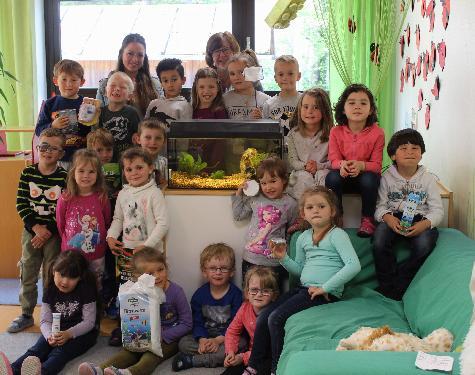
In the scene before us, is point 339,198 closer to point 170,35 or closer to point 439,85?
point 439,85

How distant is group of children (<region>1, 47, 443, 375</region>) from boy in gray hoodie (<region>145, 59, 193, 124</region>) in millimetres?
28

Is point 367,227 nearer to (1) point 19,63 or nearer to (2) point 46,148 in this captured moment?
(2) point 46,148

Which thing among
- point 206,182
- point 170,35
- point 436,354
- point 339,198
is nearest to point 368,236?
point 339,198

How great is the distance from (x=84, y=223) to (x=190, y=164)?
0.60 meters

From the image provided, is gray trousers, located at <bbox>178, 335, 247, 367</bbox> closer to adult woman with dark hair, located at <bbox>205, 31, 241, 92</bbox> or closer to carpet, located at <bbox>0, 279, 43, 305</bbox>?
carpet, located at <bbox>0, 279, 43, 305</bbox>

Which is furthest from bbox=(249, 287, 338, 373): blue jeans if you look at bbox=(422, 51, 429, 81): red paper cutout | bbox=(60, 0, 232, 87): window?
→ bbox=(60, 0, 232, 87): window

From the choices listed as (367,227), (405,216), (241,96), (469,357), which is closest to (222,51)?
(241,96)

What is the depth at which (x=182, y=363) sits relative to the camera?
3201 millimetres

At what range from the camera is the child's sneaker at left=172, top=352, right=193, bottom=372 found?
3192 mm

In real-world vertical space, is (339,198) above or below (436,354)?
above

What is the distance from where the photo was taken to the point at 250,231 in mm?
3467

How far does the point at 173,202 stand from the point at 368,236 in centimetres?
99

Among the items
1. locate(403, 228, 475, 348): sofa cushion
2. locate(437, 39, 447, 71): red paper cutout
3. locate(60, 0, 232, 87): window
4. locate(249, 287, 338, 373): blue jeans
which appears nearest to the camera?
locate(403, 228, 475, 348): sofa cushion

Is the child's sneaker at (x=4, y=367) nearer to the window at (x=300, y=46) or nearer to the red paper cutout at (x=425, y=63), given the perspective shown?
the red paper cutout at (x=425, y=63)
